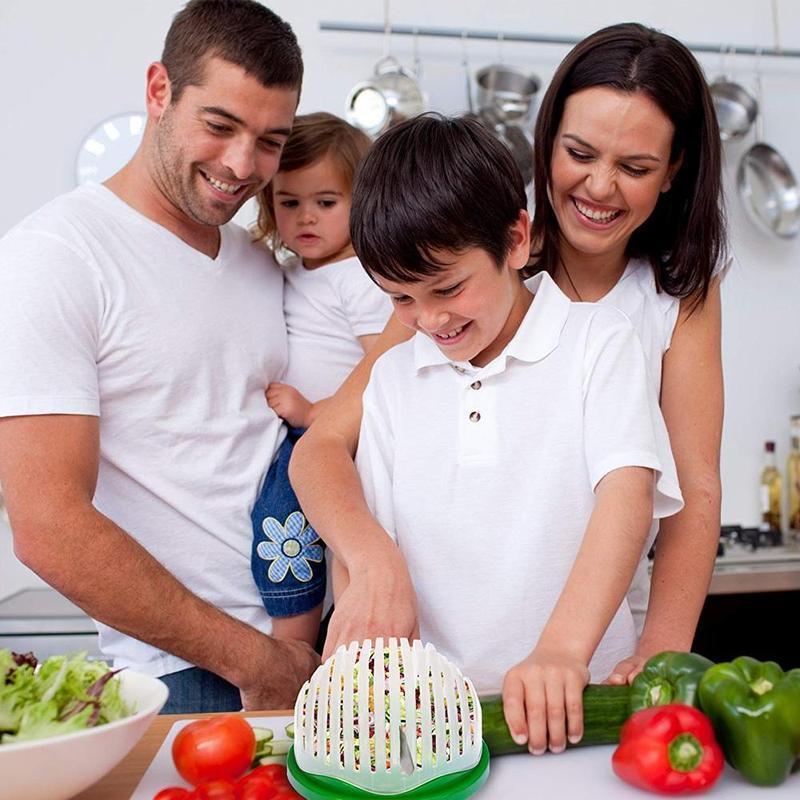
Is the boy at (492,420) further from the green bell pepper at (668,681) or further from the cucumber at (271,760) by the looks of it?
the cucumber at (271,760)

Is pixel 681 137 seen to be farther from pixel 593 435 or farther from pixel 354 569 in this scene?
pixel 354 569

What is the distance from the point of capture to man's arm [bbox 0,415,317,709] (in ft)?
4.23

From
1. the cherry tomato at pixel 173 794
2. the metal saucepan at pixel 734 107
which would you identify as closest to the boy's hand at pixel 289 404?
the cherry tomato at pixel 173 794

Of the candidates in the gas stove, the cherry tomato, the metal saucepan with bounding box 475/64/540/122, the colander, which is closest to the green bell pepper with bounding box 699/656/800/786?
the colander

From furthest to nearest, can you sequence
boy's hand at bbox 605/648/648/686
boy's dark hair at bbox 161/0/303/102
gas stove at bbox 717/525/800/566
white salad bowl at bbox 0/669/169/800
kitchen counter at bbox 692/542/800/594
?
1. gas stove at bbox 717/525/800/566
2. kitchen counter at bbox 692/542/800/594
3. boy's dark hair at bbox 161/0/303/102
4. boy's hand at bbox 605/648/648/686
5. white salad bowl at bbox 0/669/169/800

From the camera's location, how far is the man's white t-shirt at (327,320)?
1.75m

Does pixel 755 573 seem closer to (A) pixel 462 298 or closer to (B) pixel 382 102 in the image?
(B) pixel 382 102

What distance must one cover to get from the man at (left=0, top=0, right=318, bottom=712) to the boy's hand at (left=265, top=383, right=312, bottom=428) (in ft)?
0.12

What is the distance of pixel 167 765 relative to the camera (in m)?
0.92

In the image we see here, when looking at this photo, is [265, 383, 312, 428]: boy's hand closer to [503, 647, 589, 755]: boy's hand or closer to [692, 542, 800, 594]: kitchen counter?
[503, 647, 589, 755]: boy's hand

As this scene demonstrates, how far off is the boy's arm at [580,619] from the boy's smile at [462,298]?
0.71ft

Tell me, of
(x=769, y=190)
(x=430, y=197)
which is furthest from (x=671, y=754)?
(x=769, y=190)

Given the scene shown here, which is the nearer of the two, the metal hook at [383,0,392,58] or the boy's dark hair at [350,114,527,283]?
the boy's dark hair at [350,114,527,283]

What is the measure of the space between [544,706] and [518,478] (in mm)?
343
